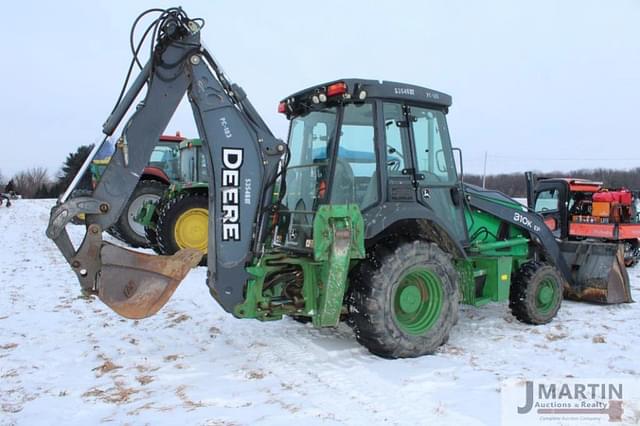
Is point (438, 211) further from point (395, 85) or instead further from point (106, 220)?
point (106, 220)

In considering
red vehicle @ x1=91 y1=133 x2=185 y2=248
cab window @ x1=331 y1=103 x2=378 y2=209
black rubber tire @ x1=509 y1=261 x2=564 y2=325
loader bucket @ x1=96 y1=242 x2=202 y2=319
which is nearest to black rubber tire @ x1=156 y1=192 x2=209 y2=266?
red vehicle @ x1=91 y1=133 x2=185 y2=248

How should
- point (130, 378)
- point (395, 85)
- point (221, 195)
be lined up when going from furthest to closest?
1. point (395, 85)
2. point (221, 195)
3. point (130, 378)

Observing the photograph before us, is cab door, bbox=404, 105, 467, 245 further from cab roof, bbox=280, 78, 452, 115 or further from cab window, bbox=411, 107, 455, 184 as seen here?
cab roof, bbox=280, 78, 452, 115

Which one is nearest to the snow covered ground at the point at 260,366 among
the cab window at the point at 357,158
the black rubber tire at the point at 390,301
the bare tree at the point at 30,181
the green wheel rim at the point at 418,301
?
the black rubber tire at the point at 390,301

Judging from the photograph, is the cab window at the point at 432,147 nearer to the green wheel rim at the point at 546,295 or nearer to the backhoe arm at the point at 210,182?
the backhoe arm at the point at 210,182

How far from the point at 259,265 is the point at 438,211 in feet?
6.24

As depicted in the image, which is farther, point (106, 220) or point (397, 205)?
point (397, 205)

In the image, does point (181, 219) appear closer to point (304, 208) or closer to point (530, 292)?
point (304, 208)

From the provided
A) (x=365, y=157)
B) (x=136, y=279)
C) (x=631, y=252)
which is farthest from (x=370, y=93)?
(x=631, y=252)

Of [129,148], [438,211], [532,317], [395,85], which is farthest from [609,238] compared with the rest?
[129,148]

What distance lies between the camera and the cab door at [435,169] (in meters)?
5.37

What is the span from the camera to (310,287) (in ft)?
16.1

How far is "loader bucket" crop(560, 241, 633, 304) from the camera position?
701cm

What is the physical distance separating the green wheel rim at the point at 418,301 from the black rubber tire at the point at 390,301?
0.05m
